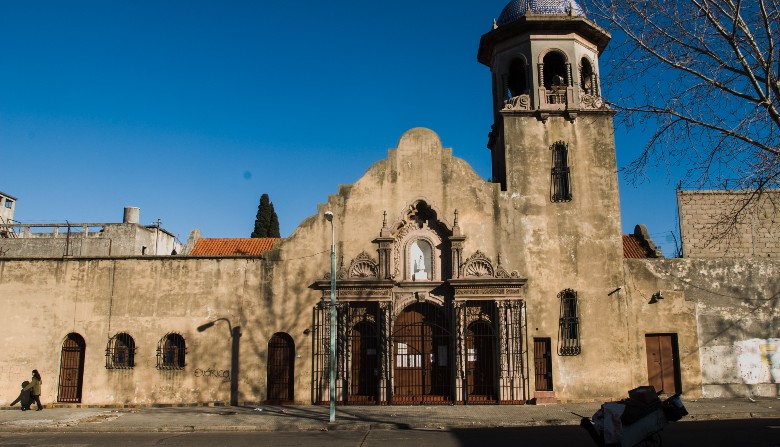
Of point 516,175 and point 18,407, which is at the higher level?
point 516,175

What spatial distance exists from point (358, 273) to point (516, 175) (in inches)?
263

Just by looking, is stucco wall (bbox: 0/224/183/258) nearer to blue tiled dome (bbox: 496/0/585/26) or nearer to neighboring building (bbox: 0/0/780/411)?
neighboring building (bbox: 0/0/780/411)

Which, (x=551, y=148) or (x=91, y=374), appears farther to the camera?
(x=551, y=148)

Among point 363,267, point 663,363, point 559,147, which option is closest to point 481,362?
point 363,267

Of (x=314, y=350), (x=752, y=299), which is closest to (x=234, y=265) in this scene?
(x=314, y=350)

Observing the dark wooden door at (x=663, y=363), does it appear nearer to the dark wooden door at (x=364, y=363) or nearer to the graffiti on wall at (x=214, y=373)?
the dark wooden door at (x=364, y=363)

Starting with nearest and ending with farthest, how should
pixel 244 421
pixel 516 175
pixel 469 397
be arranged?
pixel 244 421, pixel 469 397, pixel 516 175

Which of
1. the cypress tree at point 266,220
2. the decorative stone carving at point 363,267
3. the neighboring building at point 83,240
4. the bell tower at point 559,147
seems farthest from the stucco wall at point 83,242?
the bell tower at point 559,147

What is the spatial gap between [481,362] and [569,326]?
3.27 metres

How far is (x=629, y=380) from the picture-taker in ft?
68.0

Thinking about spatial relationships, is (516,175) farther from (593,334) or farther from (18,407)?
(18,407)

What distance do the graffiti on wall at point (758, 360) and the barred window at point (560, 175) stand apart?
25.7ft

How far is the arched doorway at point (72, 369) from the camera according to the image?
69.6 feet

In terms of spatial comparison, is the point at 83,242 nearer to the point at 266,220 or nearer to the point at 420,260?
the point at 266,220
